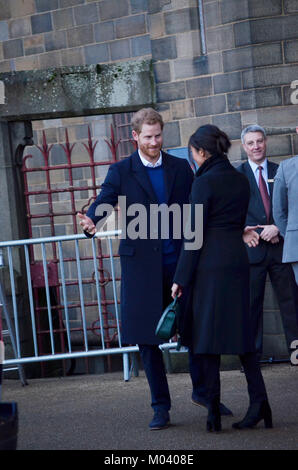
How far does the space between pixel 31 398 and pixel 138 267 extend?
7.05ft

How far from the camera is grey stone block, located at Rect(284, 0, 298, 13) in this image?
7.62 meters

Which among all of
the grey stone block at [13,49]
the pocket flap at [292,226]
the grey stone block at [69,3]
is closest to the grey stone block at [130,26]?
the grey stone block at [69,3]

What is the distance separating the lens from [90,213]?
5.38m

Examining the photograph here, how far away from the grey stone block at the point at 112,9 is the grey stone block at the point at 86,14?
0.09 meters

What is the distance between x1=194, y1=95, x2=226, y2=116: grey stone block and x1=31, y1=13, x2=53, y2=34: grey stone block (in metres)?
5.63

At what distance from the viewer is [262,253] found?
7121 millimetres

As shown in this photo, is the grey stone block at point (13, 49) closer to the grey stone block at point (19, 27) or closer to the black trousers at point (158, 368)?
the grey stone block at point (19, 27)

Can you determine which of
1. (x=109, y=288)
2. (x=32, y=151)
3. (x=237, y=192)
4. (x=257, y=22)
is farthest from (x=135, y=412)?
(x=32, y=151)

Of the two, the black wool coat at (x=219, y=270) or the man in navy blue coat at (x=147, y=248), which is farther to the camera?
the man in navy blue coat at (x=147, y=248)

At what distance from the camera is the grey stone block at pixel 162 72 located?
314 inches

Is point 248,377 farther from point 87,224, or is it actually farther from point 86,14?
point 86,14

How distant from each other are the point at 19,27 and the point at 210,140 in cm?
875

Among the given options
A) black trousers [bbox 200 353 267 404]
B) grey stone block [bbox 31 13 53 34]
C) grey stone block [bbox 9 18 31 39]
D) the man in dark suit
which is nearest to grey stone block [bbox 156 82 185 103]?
the man in dark suit

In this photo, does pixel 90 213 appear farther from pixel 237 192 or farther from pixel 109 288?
pixel 109 288
